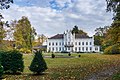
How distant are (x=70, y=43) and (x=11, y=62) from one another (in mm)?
114092

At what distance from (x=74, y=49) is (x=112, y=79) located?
12012 cm

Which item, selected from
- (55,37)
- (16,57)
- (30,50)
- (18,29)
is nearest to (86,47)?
(55,37)

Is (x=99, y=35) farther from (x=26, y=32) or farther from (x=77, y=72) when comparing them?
(x=77, y=72)

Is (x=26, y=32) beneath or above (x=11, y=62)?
above

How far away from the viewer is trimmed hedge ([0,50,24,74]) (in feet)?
65.1

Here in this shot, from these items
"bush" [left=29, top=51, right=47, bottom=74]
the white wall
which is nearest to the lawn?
"bush" [left=29, top=51, right=47, bottom=74]

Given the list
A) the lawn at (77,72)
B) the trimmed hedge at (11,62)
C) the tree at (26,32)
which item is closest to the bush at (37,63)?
the lawn at (77,72)

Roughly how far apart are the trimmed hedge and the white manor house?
364ft

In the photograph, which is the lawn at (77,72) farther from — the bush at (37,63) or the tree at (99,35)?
the tree at (99,35)

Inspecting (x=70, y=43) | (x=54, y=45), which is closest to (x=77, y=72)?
(x=70, y=43)

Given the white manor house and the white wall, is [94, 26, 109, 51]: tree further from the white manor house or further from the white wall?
the white wall

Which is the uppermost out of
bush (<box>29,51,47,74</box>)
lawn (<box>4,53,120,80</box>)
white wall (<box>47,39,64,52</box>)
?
white wall (<box>47,39,64,52</box>)

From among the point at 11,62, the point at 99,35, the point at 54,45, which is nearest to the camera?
the point at 11,62

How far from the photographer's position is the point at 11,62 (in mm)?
19797
